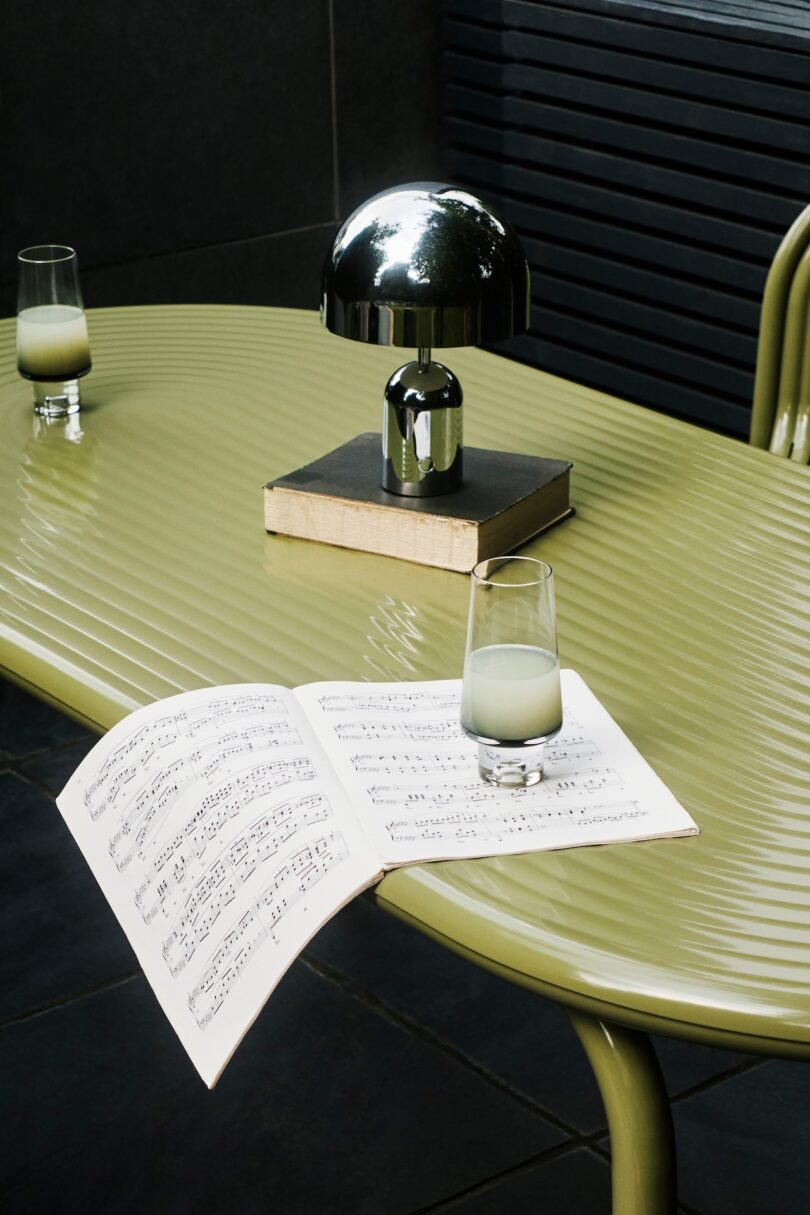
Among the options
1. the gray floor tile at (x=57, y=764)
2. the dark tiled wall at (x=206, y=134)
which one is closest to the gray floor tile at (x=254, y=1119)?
the gray floor tile at (x=57, y=764)

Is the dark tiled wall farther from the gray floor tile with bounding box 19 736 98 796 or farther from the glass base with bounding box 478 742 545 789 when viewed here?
the glass base with bounding box 478 742 545 789

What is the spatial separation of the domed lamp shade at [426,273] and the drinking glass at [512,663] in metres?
0.35

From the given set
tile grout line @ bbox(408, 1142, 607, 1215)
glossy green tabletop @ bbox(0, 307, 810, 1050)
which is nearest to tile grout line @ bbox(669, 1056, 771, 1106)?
tile grout line @ bbox(408, 1142, 607, 1215)

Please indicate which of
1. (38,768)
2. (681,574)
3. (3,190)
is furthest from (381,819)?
(3,190)

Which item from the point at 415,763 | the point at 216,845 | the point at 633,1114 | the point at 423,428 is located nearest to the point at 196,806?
the point at 216,845

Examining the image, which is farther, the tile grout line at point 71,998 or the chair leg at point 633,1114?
the tile grout line at point 71,998

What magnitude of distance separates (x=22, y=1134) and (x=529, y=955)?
1047 mm

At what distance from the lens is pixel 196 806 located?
105 centimetres

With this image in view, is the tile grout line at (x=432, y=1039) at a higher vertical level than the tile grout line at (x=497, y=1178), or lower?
lower

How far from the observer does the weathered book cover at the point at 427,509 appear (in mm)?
1375

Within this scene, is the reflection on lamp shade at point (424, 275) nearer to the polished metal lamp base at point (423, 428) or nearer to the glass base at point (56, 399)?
the polished metal lamp base at point (423, 428)

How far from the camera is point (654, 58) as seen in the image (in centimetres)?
305

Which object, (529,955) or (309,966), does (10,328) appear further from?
(529,955)

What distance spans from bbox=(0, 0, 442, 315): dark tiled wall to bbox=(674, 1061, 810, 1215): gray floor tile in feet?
6.40
